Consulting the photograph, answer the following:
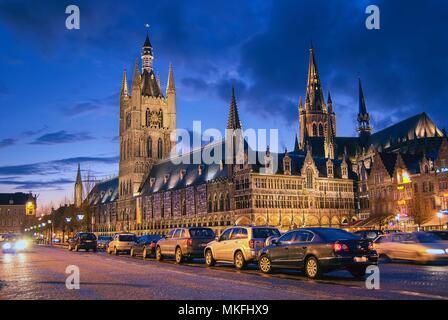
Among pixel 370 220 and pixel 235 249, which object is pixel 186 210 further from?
pixel 235 249

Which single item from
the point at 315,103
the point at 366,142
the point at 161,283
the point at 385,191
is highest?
the point at 315,103

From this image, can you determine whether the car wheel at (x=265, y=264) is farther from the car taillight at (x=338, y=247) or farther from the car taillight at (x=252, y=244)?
the car taillight at (x=338, y=247)

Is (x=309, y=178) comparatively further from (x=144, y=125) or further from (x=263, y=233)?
(x=263, y=233)

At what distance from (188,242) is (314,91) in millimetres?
121328

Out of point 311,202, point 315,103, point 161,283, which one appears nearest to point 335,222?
point 311,202

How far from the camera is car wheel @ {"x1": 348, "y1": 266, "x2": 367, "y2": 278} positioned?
1597cm

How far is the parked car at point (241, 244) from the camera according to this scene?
20.8 metres

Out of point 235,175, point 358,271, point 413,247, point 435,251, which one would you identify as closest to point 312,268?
point 358,271

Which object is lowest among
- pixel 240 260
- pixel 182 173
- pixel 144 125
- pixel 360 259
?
pixel 240 260

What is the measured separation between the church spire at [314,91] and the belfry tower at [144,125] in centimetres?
3780

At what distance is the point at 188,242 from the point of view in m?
25.5

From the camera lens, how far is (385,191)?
83188 millimetres

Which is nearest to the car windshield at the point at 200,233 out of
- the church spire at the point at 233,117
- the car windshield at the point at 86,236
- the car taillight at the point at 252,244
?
the car taillight at the point at 252,244
